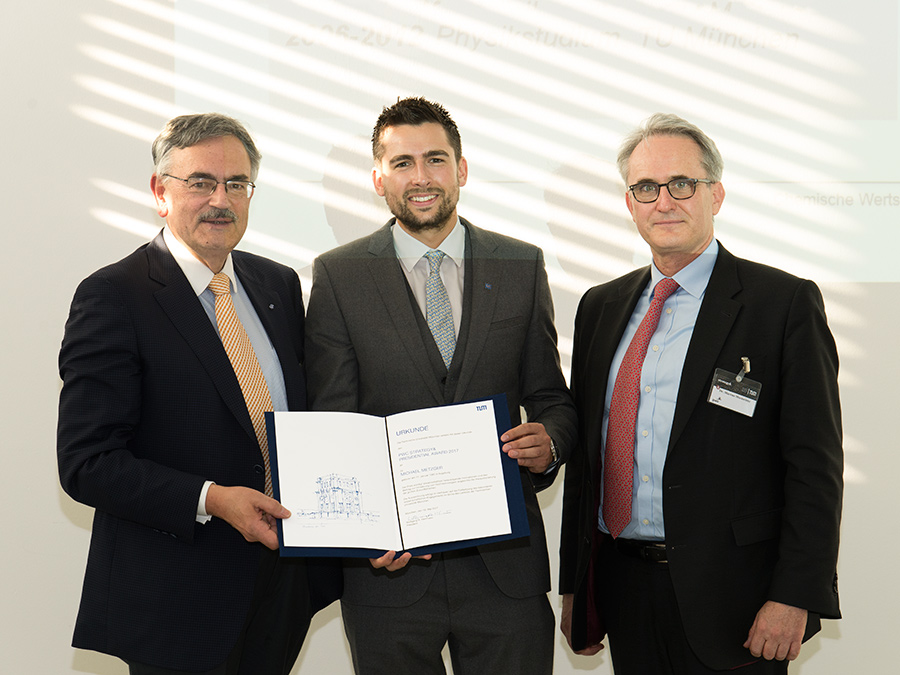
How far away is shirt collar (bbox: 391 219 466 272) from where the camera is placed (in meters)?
2.40

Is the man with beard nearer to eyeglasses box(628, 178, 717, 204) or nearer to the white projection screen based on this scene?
eyeglasses box(628, 178, 717, 204)

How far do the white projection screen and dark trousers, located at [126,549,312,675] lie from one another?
4.38 ft

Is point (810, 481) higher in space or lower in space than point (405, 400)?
lower

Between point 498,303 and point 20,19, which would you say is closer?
point 498,303

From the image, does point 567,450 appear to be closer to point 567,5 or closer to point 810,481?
point 810,481

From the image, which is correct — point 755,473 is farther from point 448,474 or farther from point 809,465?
point 448,474

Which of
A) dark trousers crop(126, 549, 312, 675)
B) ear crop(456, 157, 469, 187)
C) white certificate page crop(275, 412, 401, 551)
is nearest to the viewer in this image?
white certificate page crop(275, 412, 401, 551)

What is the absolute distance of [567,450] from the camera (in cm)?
231

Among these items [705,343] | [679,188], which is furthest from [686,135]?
[705,343]

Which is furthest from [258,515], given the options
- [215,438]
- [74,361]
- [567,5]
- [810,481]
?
[567,5]

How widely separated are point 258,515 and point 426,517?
43 centimetres

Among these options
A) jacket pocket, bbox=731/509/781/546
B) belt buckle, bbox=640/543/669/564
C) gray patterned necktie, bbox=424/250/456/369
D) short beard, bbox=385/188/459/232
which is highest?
short beard, bbox=385/188/459/232

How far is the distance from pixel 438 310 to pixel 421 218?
28cm

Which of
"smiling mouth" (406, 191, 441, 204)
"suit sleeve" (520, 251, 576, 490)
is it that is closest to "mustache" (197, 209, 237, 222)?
"smiling mouth" (406, 191, 441, 204)
